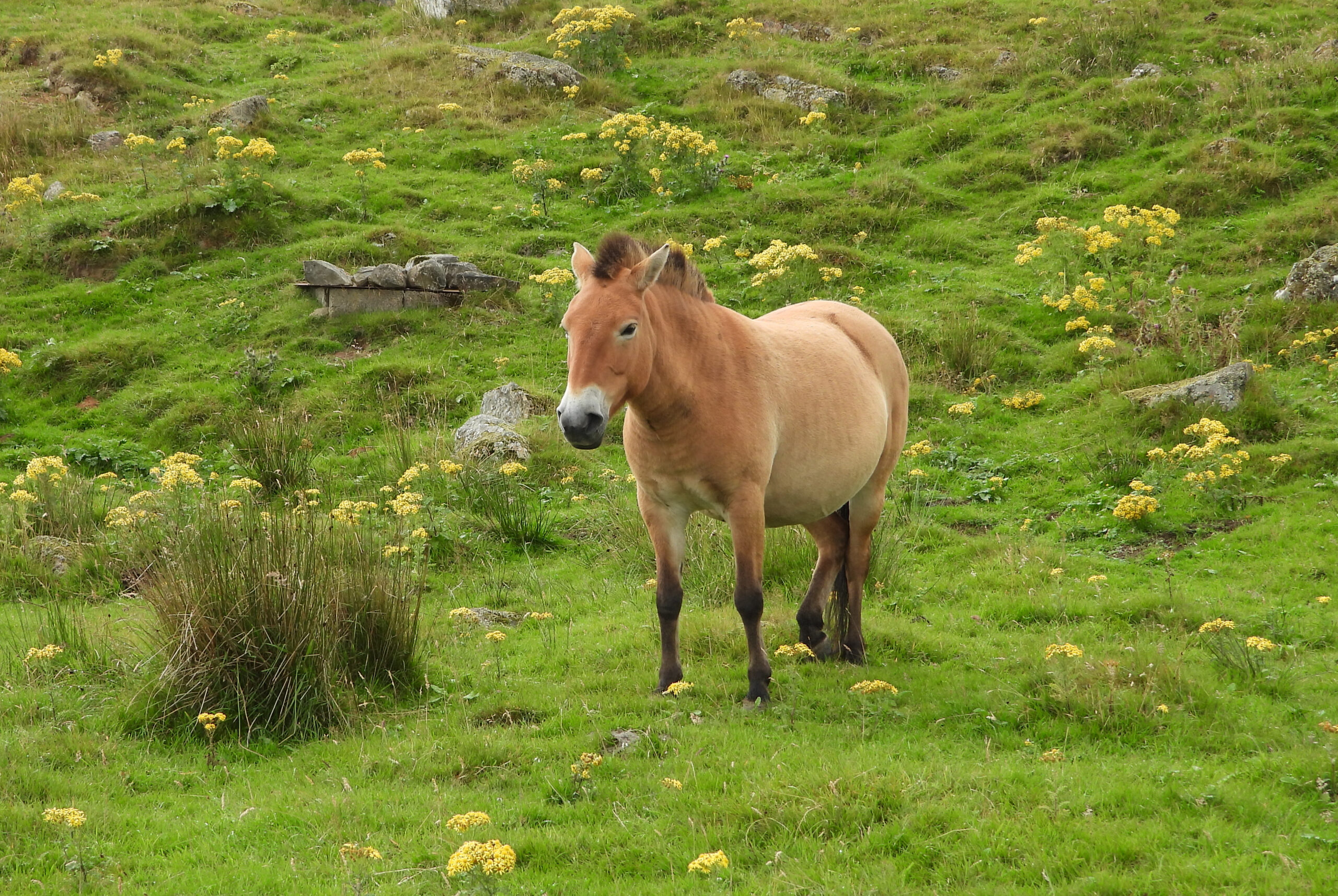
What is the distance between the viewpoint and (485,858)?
3.90 m

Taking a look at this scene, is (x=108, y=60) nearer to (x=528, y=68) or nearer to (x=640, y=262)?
→ (x=528, y=68)

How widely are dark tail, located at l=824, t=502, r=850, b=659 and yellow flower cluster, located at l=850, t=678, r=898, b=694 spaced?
79cm

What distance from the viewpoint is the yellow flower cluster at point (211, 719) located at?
5.57m

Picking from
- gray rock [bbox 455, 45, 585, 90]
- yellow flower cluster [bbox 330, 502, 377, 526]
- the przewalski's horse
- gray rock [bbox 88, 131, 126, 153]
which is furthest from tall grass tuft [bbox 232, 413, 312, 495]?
gray rock [bbox 455, 45, 585, 90]

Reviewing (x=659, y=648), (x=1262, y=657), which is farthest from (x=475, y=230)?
(x=1262, y=657)

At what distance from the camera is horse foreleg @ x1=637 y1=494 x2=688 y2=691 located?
6.35m

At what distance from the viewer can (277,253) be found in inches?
641

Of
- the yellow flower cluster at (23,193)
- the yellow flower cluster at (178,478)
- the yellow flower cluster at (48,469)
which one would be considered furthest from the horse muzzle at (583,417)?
the yellow flower cluster at (23,193)

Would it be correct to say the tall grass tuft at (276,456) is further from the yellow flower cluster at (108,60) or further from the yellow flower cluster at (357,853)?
the yellow flower cluster at (108,60)

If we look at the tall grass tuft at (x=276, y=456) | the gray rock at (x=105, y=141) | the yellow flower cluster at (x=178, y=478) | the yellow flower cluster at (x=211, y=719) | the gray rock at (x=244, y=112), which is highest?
the gray rock at (x=244, y=112)

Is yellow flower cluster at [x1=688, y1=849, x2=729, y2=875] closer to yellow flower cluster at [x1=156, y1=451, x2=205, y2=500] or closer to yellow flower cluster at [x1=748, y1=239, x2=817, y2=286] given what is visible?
yellow flower cluster at [x1=156, y1=451, x2=205, y2=500]

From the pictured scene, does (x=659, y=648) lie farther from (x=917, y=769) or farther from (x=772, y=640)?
(x=917, y=769)

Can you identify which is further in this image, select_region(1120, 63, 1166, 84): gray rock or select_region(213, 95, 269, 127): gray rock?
select_region(213, 95, 269, 127): gray rock

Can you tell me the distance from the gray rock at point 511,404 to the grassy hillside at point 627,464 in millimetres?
749
